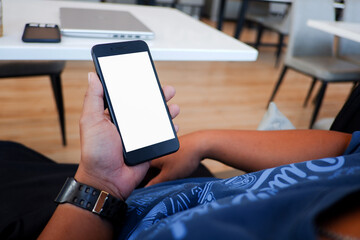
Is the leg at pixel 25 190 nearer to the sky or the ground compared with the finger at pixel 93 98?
nearer to the ground

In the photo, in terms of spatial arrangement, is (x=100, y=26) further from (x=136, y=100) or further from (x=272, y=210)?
(x=272, y=210)

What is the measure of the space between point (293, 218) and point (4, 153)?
733 millimetres

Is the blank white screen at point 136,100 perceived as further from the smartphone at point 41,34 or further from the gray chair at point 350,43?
the gray chair at point 350,43

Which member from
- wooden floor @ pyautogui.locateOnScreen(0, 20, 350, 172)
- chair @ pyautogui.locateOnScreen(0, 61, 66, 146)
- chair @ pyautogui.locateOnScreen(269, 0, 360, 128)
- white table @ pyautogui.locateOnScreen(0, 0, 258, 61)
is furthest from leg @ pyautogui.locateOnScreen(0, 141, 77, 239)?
chair @ pyautogui.locateOnScreen(269, 0, 360, 128)

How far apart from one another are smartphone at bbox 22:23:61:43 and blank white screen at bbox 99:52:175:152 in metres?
0.15

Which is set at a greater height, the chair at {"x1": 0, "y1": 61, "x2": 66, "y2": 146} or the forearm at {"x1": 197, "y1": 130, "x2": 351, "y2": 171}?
the forearm at {"x1": 197, "y1": 130, "x2": 351, "y2": 171}

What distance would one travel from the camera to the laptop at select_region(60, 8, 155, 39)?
65 cm

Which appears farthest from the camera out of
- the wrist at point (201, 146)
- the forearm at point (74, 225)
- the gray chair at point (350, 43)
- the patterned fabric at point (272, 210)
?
the gray chair at point (350, 43)

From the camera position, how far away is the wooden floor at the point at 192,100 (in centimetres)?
162

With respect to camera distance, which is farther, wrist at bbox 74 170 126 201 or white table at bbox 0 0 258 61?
white table at bbox 0 0 258 61

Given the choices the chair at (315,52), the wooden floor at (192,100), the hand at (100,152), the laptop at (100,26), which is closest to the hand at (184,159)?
the hand at (100,152)

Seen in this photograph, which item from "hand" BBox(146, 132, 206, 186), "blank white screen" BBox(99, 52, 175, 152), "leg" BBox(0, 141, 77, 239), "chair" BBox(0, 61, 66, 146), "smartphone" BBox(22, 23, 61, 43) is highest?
"smartphone" BBox(22, 23, 61, 43)

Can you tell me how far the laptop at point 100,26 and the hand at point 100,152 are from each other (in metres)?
0.20

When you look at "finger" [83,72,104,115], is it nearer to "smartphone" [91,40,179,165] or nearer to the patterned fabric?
"smartphone" [91,40,179,165]
